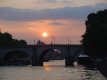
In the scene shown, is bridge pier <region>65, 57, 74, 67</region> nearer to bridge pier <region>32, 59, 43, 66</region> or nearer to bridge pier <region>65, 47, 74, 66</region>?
bridge pier <region>65, 47, 74, 66</region>

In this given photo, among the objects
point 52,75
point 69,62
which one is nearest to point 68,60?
point 69,62

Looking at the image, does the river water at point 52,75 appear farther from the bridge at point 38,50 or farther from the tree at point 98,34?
the bridge at point 38,50

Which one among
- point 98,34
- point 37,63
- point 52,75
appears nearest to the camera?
point 52,75

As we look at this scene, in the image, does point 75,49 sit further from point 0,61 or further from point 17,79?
point 17,79

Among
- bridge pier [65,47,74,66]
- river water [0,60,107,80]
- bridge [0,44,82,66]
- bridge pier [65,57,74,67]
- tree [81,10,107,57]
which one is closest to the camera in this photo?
river water [0,60,107,80]

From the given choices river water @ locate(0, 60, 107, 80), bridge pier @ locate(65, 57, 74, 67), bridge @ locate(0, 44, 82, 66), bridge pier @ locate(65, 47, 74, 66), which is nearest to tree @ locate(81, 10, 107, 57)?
river water @ locate(0, 60, 107, 80)

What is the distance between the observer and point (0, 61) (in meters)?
142

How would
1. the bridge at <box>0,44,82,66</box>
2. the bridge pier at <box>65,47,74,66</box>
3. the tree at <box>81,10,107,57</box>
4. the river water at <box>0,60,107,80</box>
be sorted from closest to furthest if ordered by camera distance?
the river water at <box>0,60,107,80</box> → the tree at <box>81,10,107,57</box> → the bridge pier at <box>65,47,74,66</box> → the bridge at <box>0,44,82,66</box>

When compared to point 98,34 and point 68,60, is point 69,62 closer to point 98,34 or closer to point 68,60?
point 68,60

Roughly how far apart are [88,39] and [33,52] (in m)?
55.0

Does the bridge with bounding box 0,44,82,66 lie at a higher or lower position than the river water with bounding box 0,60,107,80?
higher

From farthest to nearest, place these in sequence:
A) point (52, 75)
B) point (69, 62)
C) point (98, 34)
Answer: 1. point (69, 62)
2. point (98, 34)
3. point (52, 75)

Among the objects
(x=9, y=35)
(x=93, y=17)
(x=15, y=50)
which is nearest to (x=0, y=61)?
(x=15, y=50)

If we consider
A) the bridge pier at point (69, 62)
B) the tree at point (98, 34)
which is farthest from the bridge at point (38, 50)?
the tree at point (98, 34)
